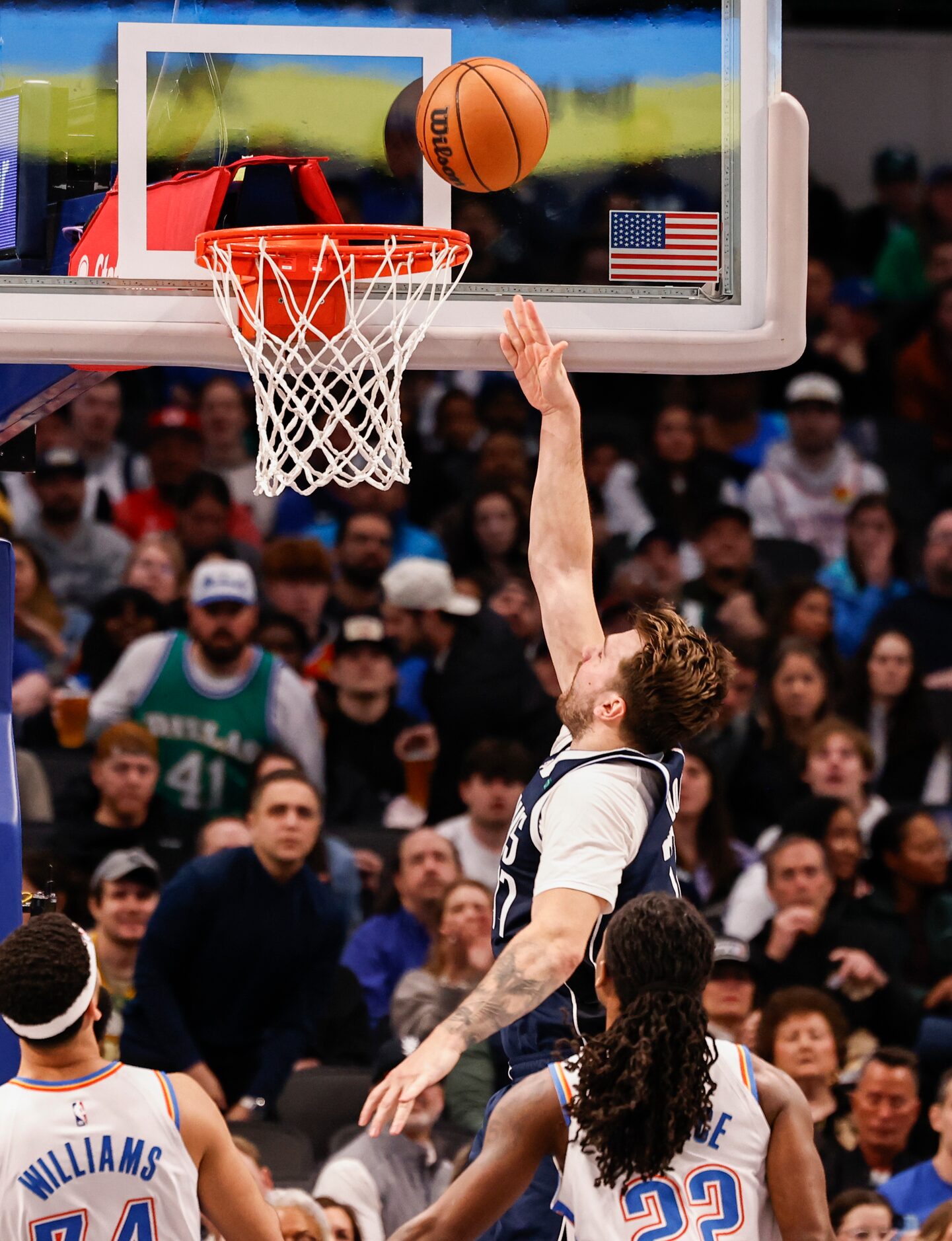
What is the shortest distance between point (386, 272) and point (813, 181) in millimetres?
6964

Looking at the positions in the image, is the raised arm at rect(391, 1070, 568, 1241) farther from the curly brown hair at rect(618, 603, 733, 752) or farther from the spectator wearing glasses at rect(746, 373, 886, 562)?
the spectator wearing glasses at rect(746, 373, 886, 562)

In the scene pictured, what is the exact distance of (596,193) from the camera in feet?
14.7

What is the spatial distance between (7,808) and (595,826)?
1601mm

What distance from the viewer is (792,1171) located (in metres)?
3.38

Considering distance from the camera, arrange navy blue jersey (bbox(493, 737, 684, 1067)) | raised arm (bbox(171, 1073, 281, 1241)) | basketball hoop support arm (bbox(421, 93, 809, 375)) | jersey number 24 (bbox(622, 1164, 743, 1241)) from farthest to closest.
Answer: basketball hoop support arm (bbox(421, 93, 809, 375)), navy blue jersey (bbox(493, 737, 684, 1067)), raised arm (bbox(171, 1073, 281, 1241)), jersey number 24 (bbox(622, 1164, 743, 1241))

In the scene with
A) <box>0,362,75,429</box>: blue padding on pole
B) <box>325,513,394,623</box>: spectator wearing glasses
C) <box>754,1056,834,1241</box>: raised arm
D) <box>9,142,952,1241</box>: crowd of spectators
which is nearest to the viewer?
<box>754,1056,834,1241</box>: raised arm

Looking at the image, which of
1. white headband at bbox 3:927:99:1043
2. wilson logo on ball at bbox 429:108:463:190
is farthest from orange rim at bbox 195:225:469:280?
white headband at bbox 3:927:99:1043

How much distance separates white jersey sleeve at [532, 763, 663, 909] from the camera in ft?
12.3

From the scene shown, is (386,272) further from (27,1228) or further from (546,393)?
(27,1228)

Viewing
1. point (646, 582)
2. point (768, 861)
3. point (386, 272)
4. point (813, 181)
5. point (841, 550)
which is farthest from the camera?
point (813, 181)

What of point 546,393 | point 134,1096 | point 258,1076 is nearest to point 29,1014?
point 134,1096

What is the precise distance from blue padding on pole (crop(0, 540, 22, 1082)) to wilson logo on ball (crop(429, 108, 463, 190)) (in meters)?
1.47

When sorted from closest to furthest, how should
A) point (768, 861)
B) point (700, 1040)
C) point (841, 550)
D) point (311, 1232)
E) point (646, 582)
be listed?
point (700, 1040) < point (311, 1232) < point (768, 861) < point (646, 582) < point (841, 550)

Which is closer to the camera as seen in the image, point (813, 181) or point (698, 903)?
point (698, 903)
